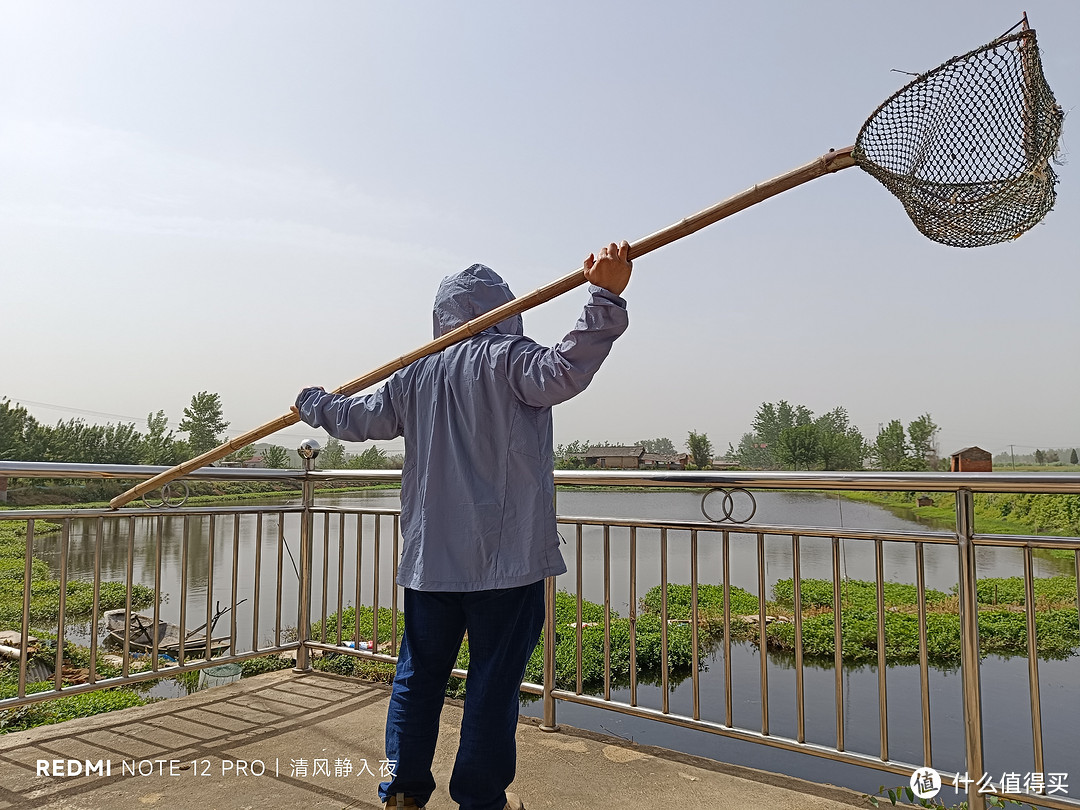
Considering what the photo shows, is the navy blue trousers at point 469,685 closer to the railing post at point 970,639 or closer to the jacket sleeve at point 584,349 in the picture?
the jacket sleeve at point 584,349

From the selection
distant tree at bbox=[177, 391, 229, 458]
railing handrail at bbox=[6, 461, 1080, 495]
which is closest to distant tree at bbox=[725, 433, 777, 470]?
railing handrail at bbox=[6, 461, 1080, 495]

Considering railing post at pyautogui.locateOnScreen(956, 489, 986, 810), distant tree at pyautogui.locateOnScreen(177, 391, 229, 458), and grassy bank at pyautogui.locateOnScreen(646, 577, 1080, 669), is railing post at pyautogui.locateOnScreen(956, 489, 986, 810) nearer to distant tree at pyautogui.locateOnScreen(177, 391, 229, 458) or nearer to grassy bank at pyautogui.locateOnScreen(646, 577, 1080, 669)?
grassy bank at pyautogui.locateOnScreen(646, 577, 1080, 669)

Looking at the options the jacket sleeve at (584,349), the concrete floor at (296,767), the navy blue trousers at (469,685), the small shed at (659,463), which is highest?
the jacket sleeve at (584,349)

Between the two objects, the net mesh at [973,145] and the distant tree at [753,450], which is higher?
the net mesh at [973,145]

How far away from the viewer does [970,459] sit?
6.31ft

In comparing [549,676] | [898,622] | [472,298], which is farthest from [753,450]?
[472,298]

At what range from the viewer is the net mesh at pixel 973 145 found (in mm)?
1346

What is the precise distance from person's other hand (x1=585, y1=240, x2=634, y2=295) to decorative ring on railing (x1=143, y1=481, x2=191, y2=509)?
78.8 inches

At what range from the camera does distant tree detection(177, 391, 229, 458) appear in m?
34.6

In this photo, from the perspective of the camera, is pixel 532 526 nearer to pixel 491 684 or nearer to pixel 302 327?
pixel 491 684

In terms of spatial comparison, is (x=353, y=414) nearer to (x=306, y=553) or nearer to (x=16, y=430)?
(x=306, y=553)

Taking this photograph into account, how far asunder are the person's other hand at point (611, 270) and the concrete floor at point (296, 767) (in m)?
1.46

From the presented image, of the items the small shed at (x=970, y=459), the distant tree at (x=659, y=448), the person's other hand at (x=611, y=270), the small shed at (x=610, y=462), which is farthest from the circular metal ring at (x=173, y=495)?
the distant tree at (x=659, y=448)

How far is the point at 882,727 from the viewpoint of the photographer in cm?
175
